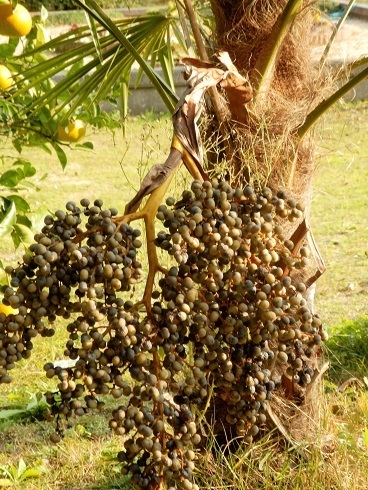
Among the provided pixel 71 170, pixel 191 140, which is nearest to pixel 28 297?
pixel 191 140

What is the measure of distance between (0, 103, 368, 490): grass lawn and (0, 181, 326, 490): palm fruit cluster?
618mm

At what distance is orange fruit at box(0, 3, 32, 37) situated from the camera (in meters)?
2.19

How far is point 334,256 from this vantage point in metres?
4.78

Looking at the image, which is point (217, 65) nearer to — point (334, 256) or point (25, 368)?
point (25, 368)

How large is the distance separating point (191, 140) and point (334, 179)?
16.4ft

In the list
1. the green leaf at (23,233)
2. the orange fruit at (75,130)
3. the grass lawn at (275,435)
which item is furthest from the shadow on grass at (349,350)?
the green leaf at (23,233)

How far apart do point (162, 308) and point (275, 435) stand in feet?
2.80

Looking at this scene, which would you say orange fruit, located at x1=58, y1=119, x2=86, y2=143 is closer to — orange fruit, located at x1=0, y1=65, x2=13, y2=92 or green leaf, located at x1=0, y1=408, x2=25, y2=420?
orange fruit, located at x1=0, y1=65, x2=13, y2=92

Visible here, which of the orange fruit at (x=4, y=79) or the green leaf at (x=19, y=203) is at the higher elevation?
the orange fruit at (x=4, y=79)

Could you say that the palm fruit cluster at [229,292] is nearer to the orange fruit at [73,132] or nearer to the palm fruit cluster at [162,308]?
the palm fruit cluster at [162,308]

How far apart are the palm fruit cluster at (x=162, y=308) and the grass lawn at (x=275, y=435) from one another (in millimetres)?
618

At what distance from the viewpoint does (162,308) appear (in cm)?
120

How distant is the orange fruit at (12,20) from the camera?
2.19m

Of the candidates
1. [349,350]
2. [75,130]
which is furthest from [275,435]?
[349,350]
